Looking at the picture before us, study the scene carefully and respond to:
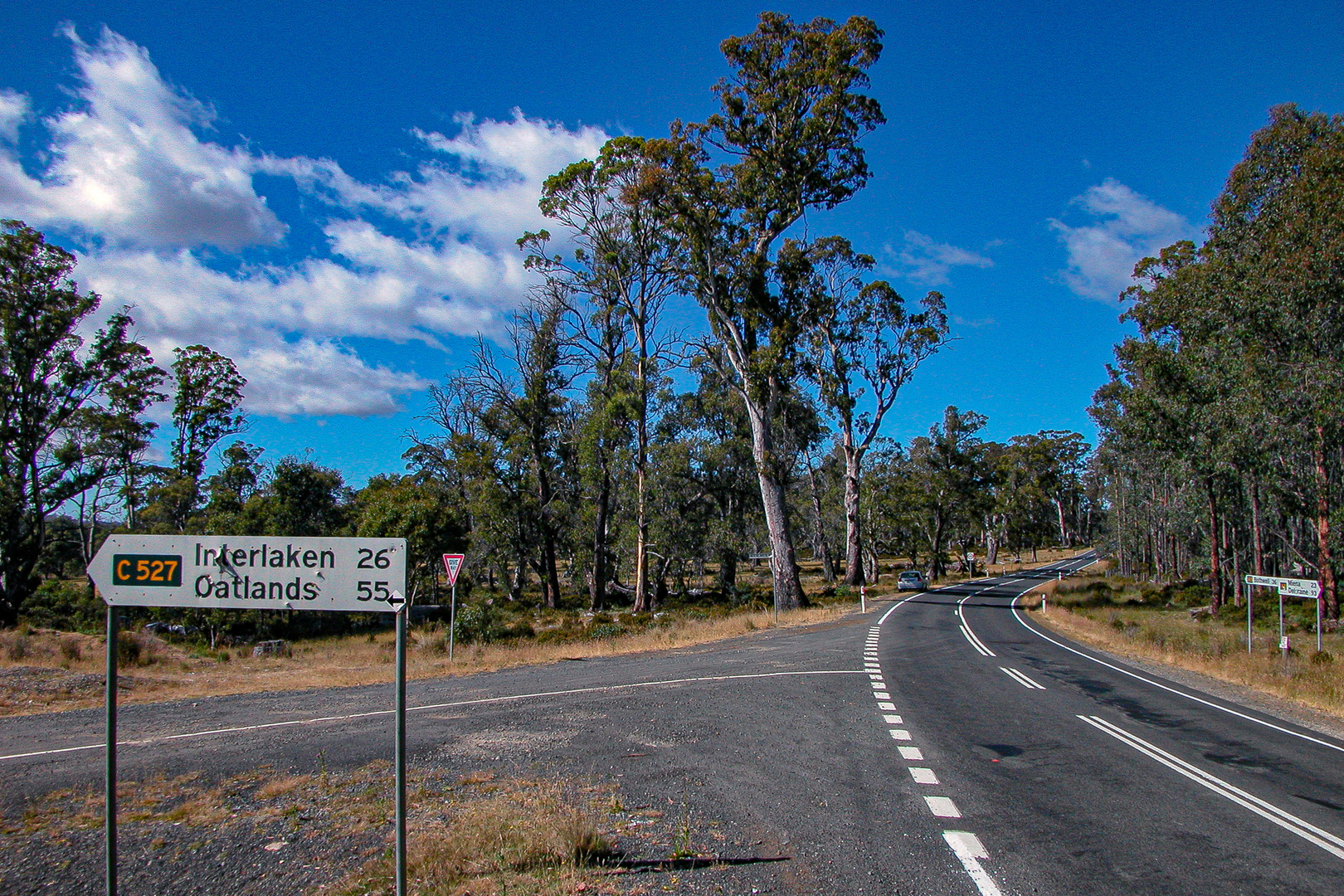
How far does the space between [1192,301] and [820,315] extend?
15.5 m

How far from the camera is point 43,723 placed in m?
10.0

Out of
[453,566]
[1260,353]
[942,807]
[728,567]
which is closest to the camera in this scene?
[942,807]

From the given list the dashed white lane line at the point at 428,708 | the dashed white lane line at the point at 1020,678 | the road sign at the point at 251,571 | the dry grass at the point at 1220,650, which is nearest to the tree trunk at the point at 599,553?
the dry grass at the point at 1220,650

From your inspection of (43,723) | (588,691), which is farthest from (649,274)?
(43,723)

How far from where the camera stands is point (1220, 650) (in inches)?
762

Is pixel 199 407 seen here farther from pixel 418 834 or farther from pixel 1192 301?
pixel 1192 301

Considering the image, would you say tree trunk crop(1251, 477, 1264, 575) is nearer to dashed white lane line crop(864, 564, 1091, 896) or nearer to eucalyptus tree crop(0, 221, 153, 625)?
dashed white lane line crop(864, 564, 1091, 896)

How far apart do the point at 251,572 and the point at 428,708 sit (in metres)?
7.28

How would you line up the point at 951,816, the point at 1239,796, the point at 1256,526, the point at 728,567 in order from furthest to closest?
the point at 728,567
the point at 1256,526
the point at 1239,796
the point at 951,816

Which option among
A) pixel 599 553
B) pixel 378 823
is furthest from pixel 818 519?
pixel 378 823

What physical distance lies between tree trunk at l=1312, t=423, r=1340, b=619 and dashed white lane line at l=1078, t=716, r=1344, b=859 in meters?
24.6

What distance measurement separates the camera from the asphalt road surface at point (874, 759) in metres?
5.03

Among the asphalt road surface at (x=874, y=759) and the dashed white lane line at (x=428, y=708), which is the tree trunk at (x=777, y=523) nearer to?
the asphalt road surface at (x=874, y=759)

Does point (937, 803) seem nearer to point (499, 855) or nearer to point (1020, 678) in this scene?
point (499, 855)
